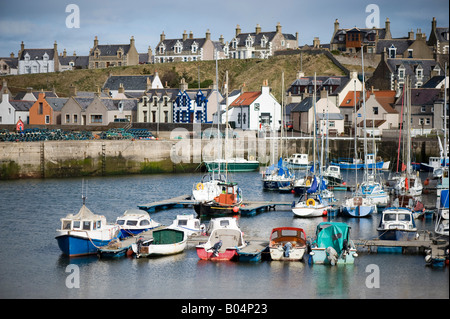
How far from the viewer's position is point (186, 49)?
127688 mm

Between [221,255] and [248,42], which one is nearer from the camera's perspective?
[221,255]

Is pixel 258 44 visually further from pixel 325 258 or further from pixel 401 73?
pixel 325 258

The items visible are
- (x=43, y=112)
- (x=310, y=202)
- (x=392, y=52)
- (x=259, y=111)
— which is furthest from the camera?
(x=392, y=52)

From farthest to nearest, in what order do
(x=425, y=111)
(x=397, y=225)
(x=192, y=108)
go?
(x=192, y=108) → (x=425, y=111) → (x=397, y=225)

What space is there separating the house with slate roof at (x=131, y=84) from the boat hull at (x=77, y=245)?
6613 cm

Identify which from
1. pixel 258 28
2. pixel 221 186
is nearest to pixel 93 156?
pixel 221 186

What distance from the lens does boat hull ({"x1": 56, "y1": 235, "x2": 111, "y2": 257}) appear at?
3375 centimetres

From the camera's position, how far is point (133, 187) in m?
59.7

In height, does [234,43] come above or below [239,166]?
above

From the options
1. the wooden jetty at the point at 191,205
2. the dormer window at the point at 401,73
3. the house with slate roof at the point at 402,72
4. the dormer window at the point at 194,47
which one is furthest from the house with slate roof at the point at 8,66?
the wooden jetty at the point at 191,205

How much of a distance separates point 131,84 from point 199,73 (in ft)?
70.4

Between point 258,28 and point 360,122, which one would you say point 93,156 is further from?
point 258,28

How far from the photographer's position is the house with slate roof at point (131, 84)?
100 metres

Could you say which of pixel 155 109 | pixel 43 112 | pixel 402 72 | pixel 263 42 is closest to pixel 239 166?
pixel 155 109
